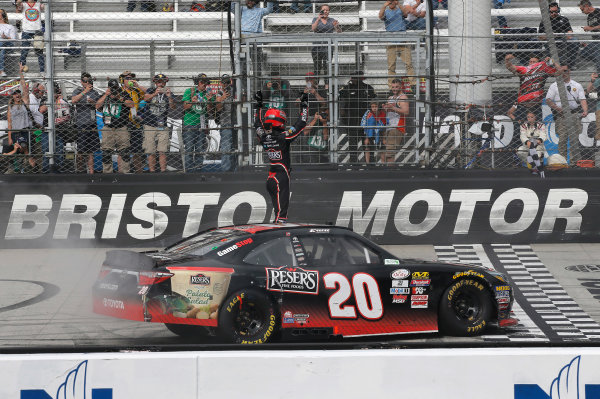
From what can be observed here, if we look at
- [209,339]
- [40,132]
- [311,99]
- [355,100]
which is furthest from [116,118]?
[209,339]

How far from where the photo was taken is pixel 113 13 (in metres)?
15.2

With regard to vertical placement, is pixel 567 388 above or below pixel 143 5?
below

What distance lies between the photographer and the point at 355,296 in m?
8.77

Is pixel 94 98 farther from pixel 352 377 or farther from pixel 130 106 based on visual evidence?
pixel 352 377

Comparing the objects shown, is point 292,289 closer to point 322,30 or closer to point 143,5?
point 322,30

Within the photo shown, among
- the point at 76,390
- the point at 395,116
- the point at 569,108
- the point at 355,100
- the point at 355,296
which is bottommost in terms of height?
the point at 355,296

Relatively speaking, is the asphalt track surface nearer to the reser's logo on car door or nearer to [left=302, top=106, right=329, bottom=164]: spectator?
the reser's logo on car door

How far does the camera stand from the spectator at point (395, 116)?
42.4ft

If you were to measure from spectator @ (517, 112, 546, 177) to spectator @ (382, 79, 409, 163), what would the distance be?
1623mm

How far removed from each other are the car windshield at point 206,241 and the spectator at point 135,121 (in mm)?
3842

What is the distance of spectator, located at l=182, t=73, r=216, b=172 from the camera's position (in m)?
12.8

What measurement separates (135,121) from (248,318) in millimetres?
5271

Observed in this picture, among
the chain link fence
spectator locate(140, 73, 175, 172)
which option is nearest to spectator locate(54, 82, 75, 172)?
the chain link fence

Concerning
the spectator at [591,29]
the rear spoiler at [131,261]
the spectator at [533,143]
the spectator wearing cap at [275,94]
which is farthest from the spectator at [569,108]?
the rear spoiler at [131,261]
